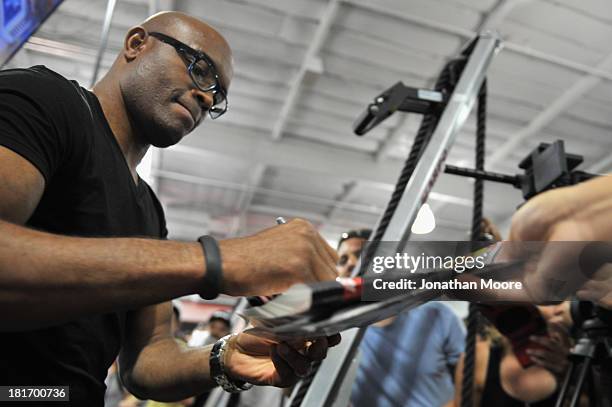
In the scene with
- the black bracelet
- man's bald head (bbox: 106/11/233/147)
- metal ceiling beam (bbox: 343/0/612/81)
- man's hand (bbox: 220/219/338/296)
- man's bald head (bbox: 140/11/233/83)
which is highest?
metal ceiling beam (bbox: 343/0/612/81)

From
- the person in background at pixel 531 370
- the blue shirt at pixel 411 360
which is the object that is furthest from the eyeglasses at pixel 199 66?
the person in background at pixel 531 370

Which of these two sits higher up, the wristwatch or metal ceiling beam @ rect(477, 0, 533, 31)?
metal ceiling beam @ rect(477, 0, 533, 31)

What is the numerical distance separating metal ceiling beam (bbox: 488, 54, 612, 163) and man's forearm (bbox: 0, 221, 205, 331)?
5.35 meters

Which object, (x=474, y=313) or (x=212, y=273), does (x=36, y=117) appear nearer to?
(x=212, y=273)

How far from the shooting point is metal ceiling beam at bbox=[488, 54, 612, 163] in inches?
197

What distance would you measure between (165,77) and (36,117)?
486 millimetres

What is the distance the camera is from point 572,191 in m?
0.56

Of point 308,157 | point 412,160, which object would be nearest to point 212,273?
point 412,160

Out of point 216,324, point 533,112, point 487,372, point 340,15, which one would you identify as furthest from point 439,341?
point 533,112

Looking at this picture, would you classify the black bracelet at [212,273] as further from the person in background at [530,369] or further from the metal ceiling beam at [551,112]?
the metal ceiling beam at [551,112]

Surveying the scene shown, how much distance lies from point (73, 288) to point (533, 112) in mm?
5986

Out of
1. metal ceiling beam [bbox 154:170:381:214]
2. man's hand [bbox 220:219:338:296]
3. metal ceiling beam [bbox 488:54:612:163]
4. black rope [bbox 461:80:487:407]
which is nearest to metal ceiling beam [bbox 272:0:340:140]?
metal ceiling beam [bbox 154:170:381:214]

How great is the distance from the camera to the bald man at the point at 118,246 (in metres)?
0.66

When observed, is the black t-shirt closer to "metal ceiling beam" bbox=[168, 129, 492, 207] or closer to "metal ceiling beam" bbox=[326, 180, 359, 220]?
"metal ceiling beam" bbox=[168, 129, 492, 207]
